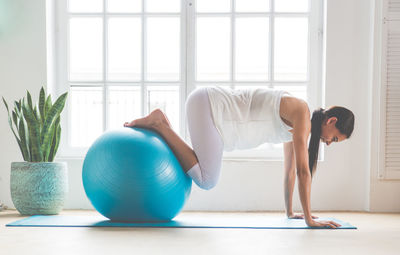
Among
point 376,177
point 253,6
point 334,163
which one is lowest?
point 376,177

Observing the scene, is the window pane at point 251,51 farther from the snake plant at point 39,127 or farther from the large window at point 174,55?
the snake plant at point 39,127

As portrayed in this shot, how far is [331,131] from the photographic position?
2760 millimetres

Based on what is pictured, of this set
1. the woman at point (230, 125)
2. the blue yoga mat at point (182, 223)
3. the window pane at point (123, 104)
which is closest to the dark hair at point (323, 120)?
the woman at point (230, 125)

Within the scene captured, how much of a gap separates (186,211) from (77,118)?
1.29m

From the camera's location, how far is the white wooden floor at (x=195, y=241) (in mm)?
2096

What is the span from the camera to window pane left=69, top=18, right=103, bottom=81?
4.15 meters

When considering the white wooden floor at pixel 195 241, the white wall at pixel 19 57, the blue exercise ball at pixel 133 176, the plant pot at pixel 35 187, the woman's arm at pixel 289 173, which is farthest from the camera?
the white wall at pixel 19 57

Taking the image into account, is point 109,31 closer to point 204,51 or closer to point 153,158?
point 204,51

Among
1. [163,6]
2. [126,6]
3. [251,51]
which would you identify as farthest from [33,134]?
[251,51]

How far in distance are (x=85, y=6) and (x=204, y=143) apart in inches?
81.3

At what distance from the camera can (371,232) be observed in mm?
2701

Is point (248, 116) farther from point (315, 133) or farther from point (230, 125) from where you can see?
point (315, 133)

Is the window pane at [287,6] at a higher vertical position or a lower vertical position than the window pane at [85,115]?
higher

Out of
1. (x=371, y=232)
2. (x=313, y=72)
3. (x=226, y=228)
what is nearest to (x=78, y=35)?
(x=313, y=72)
